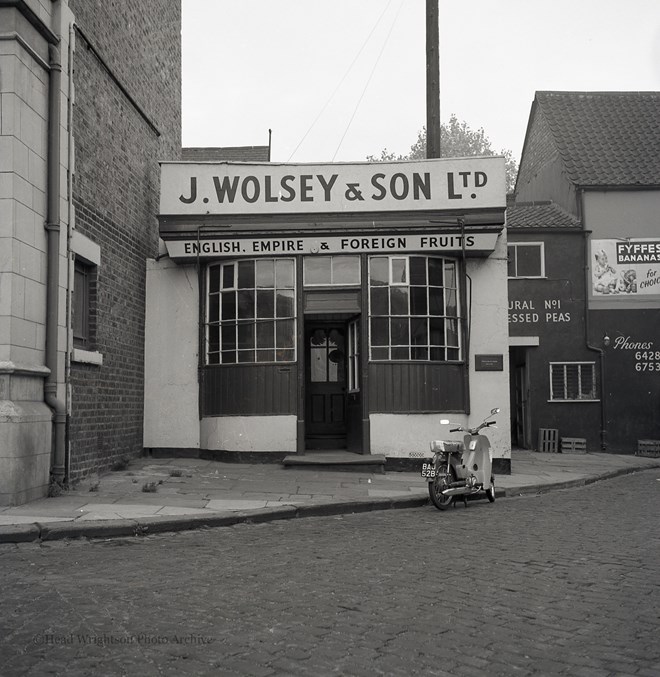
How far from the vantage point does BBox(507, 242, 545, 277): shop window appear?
22062 mm

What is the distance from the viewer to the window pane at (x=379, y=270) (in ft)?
46.6

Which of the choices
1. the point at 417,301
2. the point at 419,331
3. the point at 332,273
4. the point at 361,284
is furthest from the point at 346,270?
the point at 419,331

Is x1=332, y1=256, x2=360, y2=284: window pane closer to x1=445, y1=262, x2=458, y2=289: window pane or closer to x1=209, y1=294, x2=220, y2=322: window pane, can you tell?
x1=445, y1=262, x2=458, y2=289: window pane

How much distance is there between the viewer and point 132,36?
47.9 ft

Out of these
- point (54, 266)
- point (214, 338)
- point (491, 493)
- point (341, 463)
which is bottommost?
point (491, 493)

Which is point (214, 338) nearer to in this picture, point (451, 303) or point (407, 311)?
point (407, 311)

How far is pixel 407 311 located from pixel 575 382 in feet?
30.4

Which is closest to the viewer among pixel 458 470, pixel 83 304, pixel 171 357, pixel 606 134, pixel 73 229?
pixel 458 470

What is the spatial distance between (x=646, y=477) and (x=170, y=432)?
8917 millimetres

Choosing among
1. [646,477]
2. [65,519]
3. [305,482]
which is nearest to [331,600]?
[65,519]

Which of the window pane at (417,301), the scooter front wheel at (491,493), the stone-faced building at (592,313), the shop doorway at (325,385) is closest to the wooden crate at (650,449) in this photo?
the stone-faced building at (592,313)

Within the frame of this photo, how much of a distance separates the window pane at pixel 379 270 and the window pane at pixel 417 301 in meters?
0.48

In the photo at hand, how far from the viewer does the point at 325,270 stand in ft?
46.9

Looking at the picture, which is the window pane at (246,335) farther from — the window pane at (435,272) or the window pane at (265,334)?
the window pane at (435,272)
